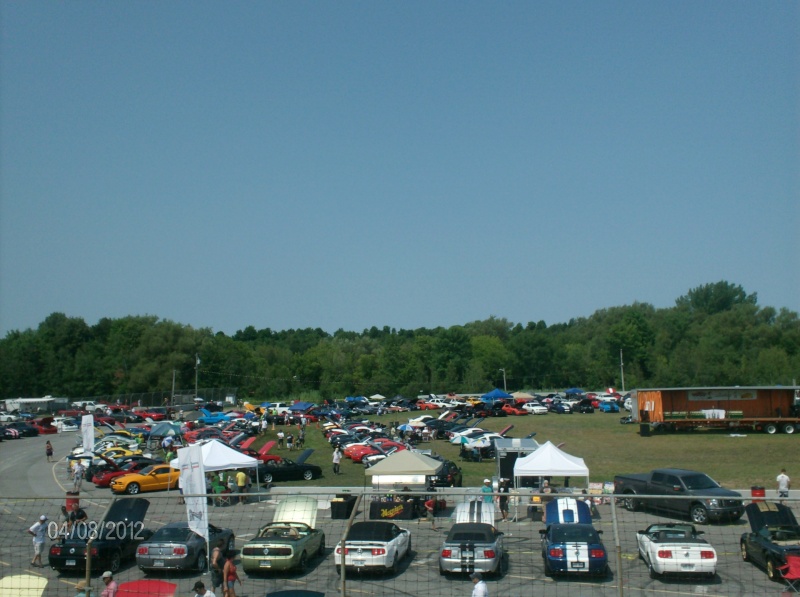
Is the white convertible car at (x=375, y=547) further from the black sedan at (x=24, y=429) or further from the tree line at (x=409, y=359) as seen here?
the tree line at (x=409, y=359)

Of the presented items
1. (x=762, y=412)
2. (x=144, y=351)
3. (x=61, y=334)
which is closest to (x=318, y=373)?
(x=144, y=351)

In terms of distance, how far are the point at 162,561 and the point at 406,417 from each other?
6079 centimetres

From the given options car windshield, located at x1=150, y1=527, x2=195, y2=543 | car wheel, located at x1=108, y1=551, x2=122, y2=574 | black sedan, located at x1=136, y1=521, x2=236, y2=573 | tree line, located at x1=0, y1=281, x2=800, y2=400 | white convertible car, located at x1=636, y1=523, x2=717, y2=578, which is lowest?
car wheel, located at x1=108, y1=551, x2=122, y2=574

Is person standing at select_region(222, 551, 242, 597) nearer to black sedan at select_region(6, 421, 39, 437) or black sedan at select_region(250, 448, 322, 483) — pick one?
black sedan at select_region(250, 448, 322, 483)

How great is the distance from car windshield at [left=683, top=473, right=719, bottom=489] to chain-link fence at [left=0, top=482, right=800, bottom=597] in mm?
7041

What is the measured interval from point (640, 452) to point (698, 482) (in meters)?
20.0

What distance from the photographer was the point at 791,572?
39.1 feet

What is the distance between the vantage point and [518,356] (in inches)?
5364

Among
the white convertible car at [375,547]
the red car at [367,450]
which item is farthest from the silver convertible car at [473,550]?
the red car at [367,450]

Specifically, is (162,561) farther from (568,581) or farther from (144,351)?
(144,351)

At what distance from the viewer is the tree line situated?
111375 mm

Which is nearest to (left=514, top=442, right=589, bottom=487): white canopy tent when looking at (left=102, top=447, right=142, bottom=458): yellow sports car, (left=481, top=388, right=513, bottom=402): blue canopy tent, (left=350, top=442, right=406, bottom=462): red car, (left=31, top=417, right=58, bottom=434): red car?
(left=350, top=442, right=406, bottom=462): red car

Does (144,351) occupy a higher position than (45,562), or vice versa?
(144,351)

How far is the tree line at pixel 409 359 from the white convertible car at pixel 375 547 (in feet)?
308
